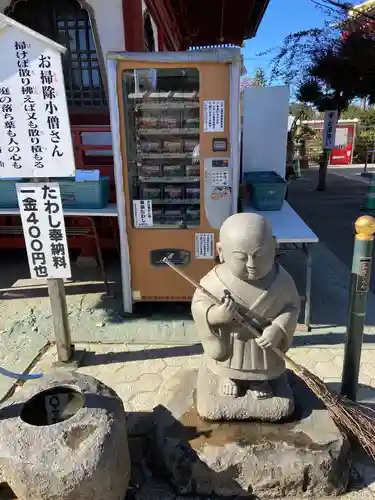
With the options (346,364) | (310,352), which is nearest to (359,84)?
(310,352)

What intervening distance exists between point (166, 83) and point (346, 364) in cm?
305

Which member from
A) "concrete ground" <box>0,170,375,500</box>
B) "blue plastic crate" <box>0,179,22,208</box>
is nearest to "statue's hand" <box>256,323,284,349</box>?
"concrete ground" <box>0,170,375,500</box>

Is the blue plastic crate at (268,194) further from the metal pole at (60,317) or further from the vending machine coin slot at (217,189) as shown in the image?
the metal pole at (60,317)

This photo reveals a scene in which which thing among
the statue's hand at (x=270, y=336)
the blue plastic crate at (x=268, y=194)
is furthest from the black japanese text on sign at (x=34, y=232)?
the blue plastic crate at (x=268, y=194)

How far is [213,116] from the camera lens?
3.81m

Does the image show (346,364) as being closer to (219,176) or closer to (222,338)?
(222,338)

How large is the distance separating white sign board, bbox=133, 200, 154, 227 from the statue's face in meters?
2.02

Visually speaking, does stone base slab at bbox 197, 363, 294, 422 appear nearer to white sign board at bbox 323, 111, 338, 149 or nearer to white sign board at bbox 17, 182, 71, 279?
white sign board at bbox 17, 182, 71, 279

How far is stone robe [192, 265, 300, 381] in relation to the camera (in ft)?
7.66

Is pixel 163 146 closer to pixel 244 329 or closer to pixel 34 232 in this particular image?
pixel 34 232

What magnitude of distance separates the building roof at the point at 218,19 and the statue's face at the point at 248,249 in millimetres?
7638

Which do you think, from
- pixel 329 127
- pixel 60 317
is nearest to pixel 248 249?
pixel 60 317

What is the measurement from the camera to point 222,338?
7.89 ft

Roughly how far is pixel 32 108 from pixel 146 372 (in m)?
2.37
